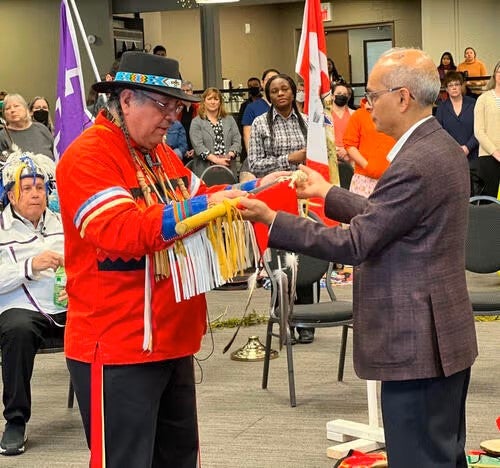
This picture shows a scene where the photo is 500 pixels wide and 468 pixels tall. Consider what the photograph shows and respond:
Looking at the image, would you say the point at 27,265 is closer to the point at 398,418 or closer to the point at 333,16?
the point at 398,418

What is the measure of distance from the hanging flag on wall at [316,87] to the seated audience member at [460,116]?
4.84 m

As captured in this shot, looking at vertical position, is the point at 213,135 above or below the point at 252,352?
above

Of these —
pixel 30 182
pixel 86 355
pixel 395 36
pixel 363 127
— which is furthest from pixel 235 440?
pixel 395 36

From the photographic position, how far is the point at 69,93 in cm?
645

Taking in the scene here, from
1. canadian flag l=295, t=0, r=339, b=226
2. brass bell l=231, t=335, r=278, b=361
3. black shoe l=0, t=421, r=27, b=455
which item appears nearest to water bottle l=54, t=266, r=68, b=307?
black shoe l=0, t=421, r=27, b=455

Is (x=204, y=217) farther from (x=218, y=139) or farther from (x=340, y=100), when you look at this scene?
(x=218, y=139)

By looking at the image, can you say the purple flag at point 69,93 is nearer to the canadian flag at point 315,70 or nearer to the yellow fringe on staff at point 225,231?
the canadian flag at point 315,70

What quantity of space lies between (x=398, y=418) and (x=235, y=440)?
1922mm

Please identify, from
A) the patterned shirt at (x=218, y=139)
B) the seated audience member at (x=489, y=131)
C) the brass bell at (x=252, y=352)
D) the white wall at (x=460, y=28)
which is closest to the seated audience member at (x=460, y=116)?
the seated audience member at (x=489, y=131)

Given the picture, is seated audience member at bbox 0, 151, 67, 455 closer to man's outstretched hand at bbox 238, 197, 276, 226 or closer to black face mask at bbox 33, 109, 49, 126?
man's outstretched hand at bbox 238, 197, 276, 226

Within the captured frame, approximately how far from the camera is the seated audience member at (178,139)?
10.7 m

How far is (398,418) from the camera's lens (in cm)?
278

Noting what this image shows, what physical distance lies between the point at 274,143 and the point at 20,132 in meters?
2.52

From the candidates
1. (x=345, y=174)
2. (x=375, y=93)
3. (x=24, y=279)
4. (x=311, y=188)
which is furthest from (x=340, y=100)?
(x=375, y=93)
